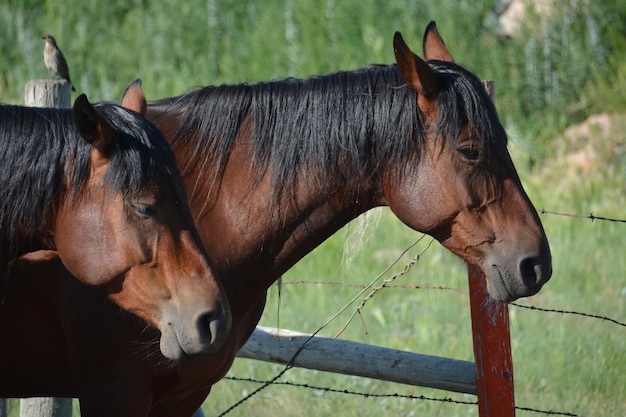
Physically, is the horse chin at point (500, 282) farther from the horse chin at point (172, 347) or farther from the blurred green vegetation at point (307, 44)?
the blurred green vegetation at point (307, 44)

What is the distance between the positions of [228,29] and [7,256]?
958 cm

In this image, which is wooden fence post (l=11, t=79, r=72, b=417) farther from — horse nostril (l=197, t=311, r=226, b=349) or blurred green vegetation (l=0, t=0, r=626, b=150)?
blurred green vegetation (l=0, t=0, r=626, b=150)

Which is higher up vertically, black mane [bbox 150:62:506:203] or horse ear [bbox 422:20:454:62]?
horse ear [bbox 422:20:454:62]

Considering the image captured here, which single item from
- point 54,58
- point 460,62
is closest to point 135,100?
point 54,58

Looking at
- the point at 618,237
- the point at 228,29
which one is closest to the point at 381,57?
the point at 228,29

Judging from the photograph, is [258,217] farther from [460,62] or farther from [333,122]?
[460,62]

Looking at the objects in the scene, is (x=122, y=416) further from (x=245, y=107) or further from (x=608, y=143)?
(x=608, y=143)

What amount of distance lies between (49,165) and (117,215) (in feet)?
0.93

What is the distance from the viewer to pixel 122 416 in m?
3.13

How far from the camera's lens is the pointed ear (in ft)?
11.0

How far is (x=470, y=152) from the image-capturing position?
10.4 feet

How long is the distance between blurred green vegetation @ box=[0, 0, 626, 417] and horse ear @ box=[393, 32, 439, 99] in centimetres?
278

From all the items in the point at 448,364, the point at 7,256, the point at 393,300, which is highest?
the point at 7,256

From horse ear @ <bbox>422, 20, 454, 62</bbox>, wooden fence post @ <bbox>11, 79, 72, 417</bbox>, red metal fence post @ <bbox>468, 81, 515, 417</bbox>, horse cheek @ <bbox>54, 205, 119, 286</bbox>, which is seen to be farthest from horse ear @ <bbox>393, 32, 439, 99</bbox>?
wooden fence post @ <bbox>11, 79, 72, 417</bbox>
